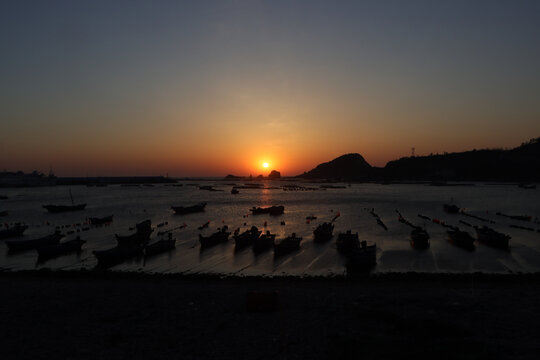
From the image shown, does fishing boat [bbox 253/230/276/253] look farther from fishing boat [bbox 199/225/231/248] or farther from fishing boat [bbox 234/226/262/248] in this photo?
fishing boat [bbox 199/225/231/248]

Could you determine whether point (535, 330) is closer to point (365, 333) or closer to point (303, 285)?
point (365, 333)

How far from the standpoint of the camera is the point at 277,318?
1775 centimetres

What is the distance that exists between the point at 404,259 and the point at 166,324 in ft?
83.1

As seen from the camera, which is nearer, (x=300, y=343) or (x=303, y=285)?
(x=300, y=343)

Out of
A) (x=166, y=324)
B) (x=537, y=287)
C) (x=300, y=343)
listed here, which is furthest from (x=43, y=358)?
(x=537, y=287)

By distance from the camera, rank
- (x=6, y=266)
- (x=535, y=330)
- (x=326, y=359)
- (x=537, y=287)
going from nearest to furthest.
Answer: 1. (x=326, y=359)
2. (x=535, y=330)
3. (x=537, y=287)
4. (x=6, y=266)

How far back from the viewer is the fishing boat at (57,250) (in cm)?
3494

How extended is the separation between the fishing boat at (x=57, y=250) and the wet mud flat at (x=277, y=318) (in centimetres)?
957

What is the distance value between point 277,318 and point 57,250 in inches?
1181

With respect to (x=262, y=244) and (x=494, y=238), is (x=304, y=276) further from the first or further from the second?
(x=494, y=238)

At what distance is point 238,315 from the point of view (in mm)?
18234

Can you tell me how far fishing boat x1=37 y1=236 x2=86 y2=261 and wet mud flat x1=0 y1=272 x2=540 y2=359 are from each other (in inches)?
377

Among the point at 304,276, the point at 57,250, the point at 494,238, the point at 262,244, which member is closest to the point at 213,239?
the point at 262,244

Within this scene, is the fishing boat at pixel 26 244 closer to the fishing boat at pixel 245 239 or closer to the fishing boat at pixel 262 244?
the fishing boat at pixel 245 239
